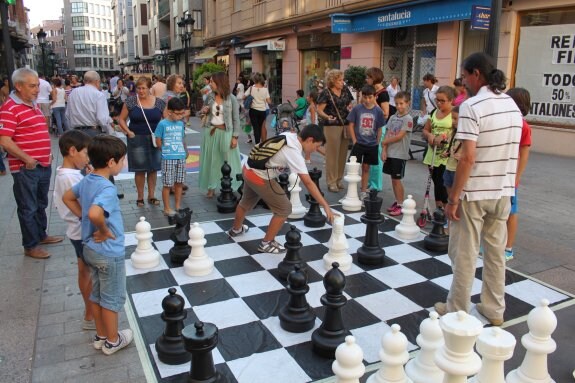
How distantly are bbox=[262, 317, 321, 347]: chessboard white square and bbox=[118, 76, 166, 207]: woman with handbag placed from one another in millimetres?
3147

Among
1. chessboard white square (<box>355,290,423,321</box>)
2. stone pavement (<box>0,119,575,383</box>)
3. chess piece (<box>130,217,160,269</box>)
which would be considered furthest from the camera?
chess piece (<box>130,217,160,269</box>)

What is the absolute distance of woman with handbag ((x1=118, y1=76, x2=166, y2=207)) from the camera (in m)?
5.57

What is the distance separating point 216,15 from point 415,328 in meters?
26.8

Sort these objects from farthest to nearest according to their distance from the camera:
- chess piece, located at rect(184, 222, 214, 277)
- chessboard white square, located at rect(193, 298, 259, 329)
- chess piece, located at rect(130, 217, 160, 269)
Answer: chess piece, located at rect(130, 217, 160, 269) → chess piece, located at rect(184, 222, 214, 277) → chessboard white square, located at rect(193, 298, 259, 329)

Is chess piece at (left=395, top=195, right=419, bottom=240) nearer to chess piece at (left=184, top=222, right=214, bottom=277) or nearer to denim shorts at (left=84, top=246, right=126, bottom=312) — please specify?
chess piece at (left=184, top=222, right=214, bottom=277)

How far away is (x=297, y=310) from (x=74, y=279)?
1.94 m

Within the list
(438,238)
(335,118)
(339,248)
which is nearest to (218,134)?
(335,118)

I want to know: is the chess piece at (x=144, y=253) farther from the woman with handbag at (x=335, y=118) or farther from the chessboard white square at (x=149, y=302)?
the woman with handbag at (x=335, y=118)

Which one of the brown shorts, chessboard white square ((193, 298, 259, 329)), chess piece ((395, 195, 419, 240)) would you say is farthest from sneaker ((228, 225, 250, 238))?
chess piece ((395, 195, 419, 240))

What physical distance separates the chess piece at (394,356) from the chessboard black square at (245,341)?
0.86 metres

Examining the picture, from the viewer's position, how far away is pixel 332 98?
6.39m

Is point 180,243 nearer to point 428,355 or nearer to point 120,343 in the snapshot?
point 120,343

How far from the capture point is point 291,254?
3.81 metres

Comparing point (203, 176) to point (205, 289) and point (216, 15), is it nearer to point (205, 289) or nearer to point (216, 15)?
point (205, 289)
